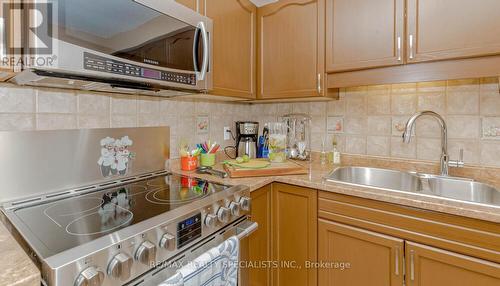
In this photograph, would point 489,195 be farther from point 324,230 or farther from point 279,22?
point 279,22

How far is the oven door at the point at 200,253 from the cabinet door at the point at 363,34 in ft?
3.47

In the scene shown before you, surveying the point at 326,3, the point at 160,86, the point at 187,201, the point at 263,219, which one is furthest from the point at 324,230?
the point at 326,3

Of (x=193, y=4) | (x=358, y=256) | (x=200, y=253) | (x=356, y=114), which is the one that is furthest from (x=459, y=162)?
(x=193, y=4)

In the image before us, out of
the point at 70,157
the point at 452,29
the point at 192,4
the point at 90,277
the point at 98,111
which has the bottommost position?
the point at 90,277

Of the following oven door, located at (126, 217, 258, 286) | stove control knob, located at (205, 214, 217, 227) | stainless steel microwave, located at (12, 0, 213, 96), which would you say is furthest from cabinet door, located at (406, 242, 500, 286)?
stainless steel microwave, located at (12, 0, 213, 96)

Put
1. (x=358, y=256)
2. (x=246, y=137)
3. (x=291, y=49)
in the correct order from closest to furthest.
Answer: (x=358, y=256), (x=291, y=49), (x=246, y=137)

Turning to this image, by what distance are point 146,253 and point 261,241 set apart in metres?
0.86

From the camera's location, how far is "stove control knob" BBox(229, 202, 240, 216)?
109 cm

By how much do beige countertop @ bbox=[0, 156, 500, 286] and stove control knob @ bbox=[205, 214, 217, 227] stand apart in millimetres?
303

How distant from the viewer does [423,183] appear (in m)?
1.44

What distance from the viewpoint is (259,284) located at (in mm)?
1463

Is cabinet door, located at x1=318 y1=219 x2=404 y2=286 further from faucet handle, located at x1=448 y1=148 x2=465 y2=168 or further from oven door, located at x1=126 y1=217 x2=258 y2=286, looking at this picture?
faucet handle, located at x1=448 y1=148 x2=465 y2=168

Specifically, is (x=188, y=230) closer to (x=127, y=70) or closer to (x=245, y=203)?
(x=245, y=203)

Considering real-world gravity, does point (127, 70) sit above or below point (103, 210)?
above
